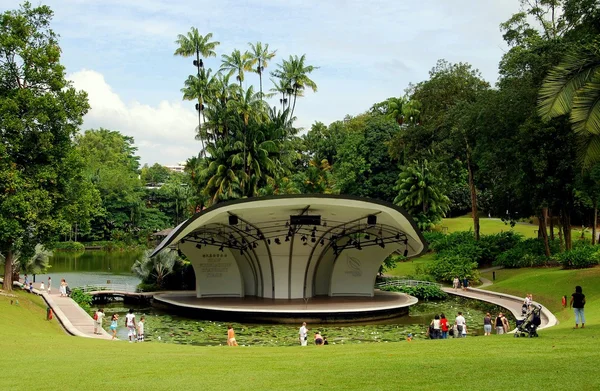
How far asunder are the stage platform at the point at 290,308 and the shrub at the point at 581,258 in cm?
921

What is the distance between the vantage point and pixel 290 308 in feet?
88.5

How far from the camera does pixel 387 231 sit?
3083cm

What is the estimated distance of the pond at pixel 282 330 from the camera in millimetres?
21188

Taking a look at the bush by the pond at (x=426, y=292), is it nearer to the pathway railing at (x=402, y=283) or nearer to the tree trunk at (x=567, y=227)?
the pathway railing at (x=402, y=283)

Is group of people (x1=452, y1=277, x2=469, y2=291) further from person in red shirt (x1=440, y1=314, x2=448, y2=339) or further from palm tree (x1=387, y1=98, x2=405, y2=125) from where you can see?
palm tree (x1=387, y1=98, x2=405, y2=125)

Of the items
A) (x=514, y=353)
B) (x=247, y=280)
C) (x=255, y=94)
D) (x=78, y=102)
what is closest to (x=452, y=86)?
(x=255, y=94)

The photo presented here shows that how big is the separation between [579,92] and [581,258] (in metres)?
20.8

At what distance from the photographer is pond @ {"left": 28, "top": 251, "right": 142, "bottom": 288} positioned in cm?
4291

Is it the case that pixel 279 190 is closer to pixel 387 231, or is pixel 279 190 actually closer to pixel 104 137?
pixel 387 231

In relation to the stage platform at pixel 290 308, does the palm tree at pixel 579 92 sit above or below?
above

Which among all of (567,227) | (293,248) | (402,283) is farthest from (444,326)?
(567,227)

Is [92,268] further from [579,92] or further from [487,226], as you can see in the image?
[579,92]

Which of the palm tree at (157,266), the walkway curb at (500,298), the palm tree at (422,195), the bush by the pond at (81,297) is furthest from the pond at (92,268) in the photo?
the palm tree at (422,195)

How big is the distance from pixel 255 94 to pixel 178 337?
108ft
